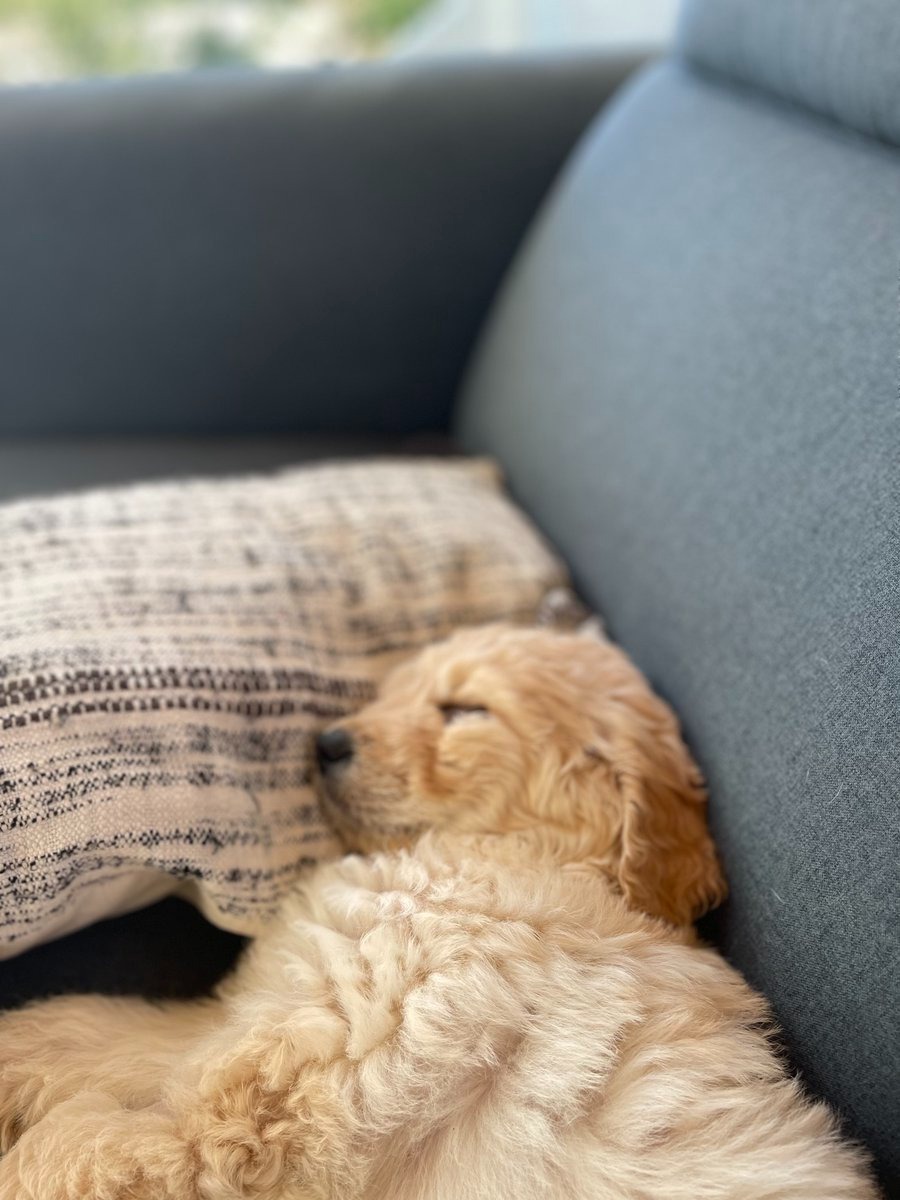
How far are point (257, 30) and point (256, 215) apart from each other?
145cm

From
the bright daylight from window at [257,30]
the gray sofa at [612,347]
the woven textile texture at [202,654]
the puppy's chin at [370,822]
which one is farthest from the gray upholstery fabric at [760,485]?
the bright daylight from window at [257,30]

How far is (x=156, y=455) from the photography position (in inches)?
80.9

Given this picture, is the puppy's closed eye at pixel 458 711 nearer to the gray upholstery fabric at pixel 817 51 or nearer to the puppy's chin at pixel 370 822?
the puppy's chin at pixel 370 822

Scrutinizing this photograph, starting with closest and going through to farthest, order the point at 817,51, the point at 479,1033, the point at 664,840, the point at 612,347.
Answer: the point at 479,1033, the point at 664,840, the point at 817,51, the point at 612,347

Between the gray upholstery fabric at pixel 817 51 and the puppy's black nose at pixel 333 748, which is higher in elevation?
the gray upholstery fabric at pixel 817 51

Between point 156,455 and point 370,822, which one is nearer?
point 370,822

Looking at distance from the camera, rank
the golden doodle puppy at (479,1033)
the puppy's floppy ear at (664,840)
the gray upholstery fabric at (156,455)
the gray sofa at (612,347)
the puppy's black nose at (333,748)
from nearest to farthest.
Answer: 1. the golden doodle puppy at (479,1033)
2. the gray sofa at (612,347)
3. the puppy's floppy ear at (664,840)
4. the puppy's black nose at (333,748)
5. the gray upholstery fabric at (156,455)

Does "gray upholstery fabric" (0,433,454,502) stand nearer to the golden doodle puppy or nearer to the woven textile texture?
the woven textile texture

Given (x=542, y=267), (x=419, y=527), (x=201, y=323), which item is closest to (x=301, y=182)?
(x=201, y=323)

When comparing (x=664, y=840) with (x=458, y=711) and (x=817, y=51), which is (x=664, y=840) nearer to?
(x=458, y=711)

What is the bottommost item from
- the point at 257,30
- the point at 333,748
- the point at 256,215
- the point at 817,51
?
the point at 333,748

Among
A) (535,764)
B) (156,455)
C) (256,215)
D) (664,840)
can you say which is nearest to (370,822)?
(535,764)

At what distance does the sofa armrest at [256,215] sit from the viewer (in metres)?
1.98

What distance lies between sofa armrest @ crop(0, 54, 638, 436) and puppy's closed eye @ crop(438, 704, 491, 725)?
1051mm
